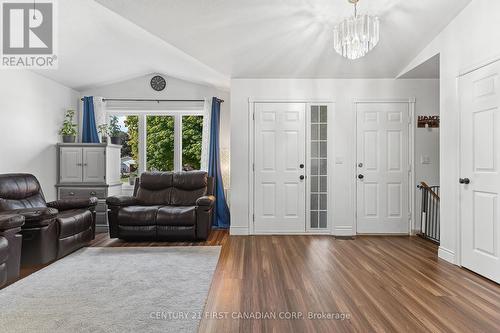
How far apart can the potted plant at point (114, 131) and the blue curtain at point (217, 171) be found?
5.70 feet

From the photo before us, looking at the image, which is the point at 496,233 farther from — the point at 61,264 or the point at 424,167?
the point at 61,264

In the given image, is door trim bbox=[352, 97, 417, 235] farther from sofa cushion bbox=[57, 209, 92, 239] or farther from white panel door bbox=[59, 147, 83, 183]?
white panel door bbox=[59, 147, 83, 183]

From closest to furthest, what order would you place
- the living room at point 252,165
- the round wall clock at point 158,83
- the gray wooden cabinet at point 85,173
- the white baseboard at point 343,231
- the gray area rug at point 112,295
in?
the gray area rug at point 112,295 < the living room at point 252,165 < the white baseboard at point 343,231 < the gray wooden cabinet at point 85,173 < the round wall clock at point 158,83

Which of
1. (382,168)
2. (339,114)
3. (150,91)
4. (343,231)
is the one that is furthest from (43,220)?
(382,168)

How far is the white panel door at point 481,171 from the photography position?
3100 mm

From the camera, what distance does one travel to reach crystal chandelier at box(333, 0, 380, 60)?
3168 millimetres

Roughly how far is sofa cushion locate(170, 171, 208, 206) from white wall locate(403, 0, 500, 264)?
3426 millimetres

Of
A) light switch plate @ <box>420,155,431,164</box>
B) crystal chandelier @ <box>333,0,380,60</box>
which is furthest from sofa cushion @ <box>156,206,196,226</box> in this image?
light switch plate @ <box>420,155,431,164</box>

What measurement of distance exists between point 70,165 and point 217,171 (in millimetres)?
2495

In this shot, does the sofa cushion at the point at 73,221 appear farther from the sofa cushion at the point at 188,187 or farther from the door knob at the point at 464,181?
the door knob at the point at 464,181

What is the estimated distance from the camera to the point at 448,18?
150 inches

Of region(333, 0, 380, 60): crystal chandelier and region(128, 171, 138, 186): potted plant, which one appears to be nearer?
region(333, 0, 380, 60): crystal chandelier

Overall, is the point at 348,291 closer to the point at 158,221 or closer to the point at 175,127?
the point at 158,221

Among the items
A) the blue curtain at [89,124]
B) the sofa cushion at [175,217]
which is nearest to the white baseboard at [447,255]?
the sofa cushion at [175,217]
